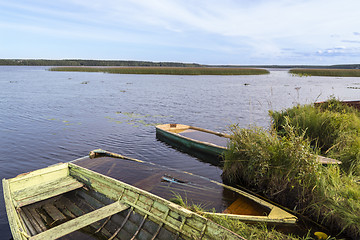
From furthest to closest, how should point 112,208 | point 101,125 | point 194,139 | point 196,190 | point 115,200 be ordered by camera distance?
1. point 101,125
2. point 194,139
3. point 196,190
4. point 115,200
5. point 112,208

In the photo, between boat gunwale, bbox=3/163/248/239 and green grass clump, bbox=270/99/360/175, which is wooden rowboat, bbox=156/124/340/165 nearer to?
green grass clump, bbox=270/99/360/175

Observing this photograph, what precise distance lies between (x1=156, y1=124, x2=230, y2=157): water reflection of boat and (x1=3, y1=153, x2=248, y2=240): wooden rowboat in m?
5.65

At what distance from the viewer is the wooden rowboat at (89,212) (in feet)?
16.6

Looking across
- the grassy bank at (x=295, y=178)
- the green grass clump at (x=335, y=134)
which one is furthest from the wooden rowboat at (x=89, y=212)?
the green grass clump at (x=335, y=134)

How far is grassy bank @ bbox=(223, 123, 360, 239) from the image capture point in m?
A: 5.96

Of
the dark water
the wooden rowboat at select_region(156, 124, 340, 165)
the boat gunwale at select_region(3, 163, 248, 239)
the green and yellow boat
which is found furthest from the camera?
the dark water

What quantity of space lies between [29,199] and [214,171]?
6833 millimetres

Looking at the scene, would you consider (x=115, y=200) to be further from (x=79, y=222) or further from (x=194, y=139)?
(x=194, y=139)

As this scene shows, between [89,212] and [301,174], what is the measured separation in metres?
5.77

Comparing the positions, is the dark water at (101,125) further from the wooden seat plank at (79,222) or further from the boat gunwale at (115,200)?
the wooden seat plank at (79,222)

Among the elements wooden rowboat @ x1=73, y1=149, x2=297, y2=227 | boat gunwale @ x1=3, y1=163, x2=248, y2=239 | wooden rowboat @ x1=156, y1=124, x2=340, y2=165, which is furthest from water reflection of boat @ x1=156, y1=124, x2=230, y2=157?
boat gunwale @ x1=3, y1=163, x2=248, y2=239

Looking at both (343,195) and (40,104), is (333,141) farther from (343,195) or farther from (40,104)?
(40,104)

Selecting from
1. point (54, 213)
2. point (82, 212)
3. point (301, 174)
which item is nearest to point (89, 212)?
point (82, 212)

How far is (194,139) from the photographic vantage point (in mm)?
12727
